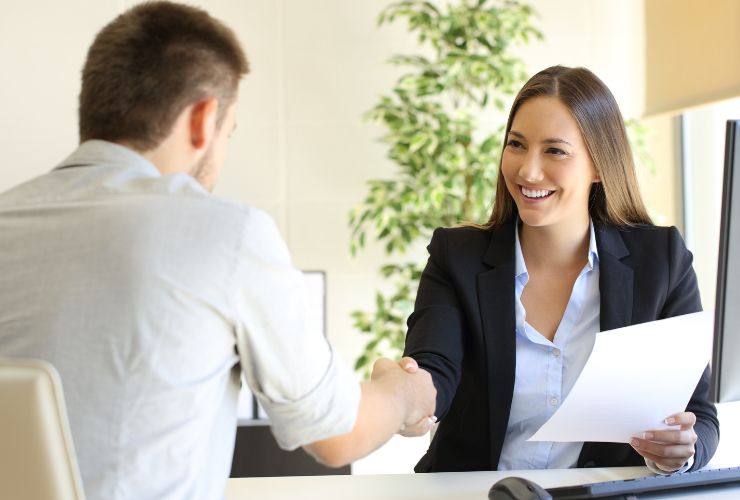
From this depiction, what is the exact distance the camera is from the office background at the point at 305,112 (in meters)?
4.06

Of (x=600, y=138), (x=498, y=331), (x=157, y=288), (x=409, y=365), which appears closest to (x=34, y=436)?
(x=157, y=288)

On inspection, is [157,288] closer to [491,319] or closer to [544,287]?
[491,319]

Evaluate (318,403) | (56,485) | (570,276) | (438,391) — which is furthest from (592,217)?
(56,485)

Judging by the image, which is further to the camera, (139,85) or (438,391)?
(438,391)

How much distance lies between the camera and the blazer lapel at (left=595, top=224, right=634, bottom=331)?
1.92 meters

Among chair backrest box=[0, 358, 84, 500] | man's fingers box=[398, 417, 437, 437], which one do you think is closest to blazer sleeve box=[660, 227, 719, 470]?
man's fingers box=[398, 417, 437, 437]

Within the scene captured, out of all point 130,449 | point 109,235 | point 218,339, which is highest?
point 109,235

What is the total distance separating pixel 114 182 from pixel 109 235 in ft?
0.32

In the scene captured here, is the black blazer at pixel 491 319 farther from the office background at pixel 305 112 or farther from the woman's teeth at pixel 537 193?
the office background at pixel 305 112

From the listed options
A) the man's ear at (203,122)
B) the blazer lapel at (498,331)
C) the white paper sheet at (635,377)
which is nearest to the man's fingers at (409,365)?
the blazer lapel at (498,331)

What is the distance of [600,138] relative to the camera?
1999 millimetres

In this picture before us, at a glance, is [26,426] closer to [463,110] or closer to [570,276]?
[570,276]

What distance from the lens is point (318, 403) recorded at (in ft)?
3.83

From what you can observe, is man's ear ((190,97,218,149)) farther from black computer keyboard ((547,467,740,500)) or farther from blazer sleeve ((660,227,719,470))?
blazer sleeve ((660,227,719,470))
